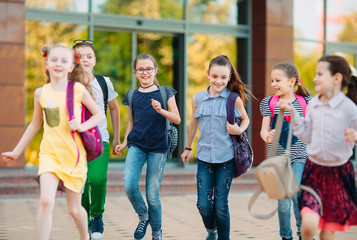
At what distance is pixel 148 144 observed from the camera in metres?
5.98

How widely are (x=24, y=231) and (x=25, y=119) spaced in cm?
485

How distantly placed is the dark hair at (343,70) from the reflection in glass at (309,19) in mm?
9649

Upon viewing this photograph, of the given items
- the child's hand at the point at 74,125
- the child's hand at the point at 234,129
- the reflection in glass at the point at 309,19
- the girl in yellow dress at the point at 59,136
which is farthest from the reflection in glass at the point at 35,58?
the child's hand at the point at 74,125

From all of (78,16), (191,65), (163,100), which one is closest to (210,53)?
(191,65)

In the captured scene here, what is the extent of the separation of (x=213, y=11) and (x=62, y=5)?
11.1 feet

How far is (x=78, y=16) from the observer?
39.0ft

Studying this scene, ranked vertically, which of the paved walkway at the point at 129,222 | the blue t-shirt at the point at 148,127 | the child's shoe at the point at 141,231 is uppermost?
the blue t-shirt at the point at 148,127

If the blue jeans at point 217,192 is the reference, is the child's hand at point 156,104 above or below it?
above

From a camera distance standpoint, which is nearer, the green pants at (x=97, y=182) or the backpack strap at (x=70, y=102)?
the backpack strap at (x=70, y=102)

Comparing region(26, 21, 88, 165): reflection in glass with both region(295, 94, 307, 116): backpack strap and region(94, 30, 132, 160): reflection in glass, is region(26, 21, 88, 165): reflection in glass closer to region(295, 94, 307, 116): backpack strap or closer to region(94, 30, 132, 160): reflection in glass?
region(94, 30, 132, 160): reflection in glass

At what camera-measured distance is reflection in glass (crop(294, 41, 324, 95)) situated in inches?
555

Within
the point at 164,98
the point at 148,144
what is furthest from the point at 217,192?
the point at 164,98

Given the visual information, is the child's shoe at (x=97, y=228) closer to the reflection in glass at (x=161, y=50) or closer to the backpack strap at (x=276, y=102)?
the backpack strap at (x=276, y=102)

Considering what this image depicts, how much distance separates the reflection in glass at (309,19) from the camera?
46.4ft
